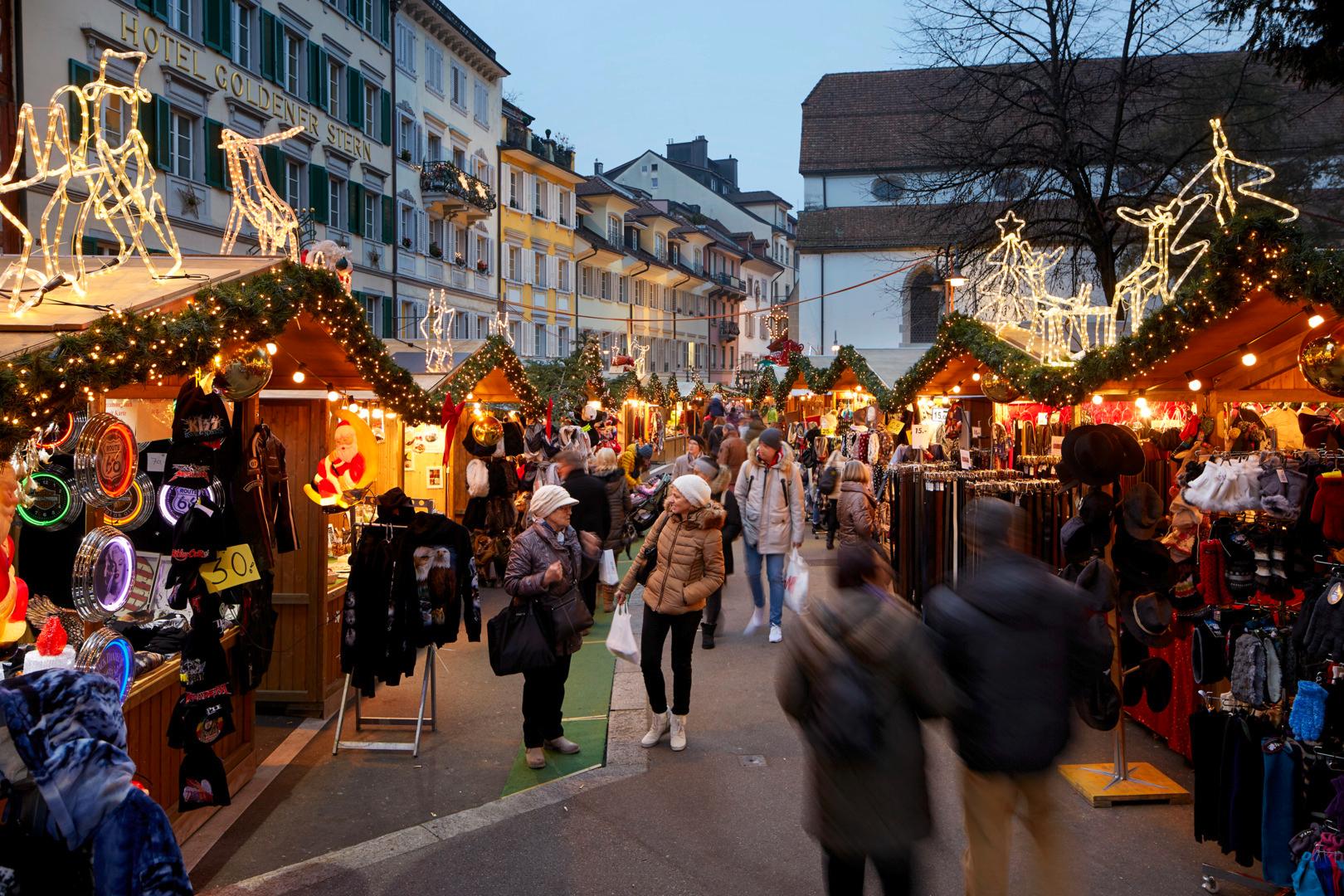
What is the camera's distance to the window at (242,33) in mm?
22203

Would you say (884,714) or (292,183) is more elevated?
(292,183)

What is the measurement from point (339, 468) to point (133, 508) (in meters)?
2.50

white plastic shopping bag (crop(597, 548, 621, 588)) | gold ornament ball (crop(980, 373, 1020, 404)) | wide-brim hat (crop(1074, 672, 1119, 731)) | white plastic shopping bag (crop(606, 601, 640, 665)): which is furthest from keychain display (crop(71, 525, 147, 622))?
gold ornament ball (crop(980, 373, 1020, 404))

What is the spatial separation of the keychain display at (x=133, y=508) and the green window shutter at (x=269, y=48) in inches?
799

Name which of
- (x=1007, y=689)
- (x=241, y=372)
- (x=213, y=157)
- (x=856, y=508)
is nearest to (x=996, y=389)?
(x=856, y=508)

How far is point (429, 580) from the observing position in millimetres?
6840

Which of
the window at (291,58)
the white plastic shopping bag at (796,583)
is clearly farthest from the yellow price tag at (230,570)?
the window at (291,58)

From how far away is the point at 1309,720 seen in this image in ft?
15.1

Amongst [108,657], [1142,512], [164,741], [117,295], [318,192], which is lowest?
[164,741]

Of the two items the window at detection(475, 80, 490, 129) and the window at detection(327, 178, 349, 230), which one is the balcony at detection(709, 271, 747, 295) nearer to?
the window at detection(475, 80, 490, 129)

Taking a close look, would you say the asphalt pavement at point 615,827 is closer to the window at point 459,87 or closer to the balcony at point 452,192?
the balcony at point 452,192

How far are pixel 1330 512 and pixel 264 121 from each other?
75.3 ft

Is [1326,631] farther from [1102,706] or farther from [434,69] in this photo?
[434,69]

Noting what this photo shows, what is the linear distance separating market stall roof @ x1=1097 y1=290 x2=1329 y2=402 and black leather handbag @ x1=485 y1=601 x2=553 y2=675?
14.5 ft
